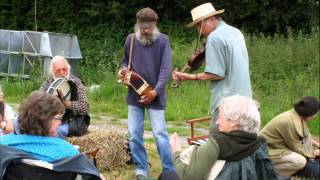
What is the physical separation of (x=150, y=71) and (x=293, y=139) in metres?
1.44

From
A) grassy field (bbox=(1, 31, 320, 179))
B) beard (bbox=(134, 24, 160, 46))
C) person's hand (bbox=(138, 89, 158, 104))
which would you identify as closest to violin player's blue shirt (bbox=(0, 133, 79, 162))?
person's hand (bbox=(138, 89, 158, 104))

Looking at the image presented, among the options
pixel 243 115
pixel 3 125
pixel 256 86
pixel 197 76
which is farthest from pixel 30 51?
pixel 243 115

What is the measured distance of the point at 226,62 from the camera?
519 cm

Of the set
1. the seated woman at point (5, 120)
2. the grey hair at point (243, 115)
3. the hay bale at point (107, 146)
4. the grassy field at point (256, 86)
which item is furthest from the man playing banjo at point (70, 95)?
the grey hair at point (243, 115)

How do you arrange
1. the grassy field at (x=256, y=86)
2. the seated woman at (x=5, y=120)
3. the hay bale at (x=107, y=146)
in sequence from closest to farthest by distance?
the seated woman at (x=5, y=120) → the hay bale at (x=107, y=146) → the grassy field at (x=256, y=86)

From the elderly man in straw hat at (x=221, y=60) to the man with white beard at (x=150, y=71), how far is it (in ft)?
2.00

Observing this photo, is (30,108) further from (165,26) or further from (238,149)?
(165,26)

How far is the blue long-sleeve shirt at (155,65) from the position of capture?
234 inches

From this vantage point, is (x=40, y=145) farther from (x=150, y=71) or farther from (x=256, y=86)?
(x=256, y=86)

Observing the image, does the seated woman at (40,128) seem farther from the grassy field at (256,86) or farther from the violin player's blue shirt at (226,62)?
the grassy field at (256,86)

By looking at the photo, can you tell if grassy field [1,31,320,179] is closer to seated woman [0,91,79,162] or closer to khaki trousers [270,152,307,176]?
khaki trousers [270,152,307,176]

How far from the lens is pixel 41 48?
14.6 m

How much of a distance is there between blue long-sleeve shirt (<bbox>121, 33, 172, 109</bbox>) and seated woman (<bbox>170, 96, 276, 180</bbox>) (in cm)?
224

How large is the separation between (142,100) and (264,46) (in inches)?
353
